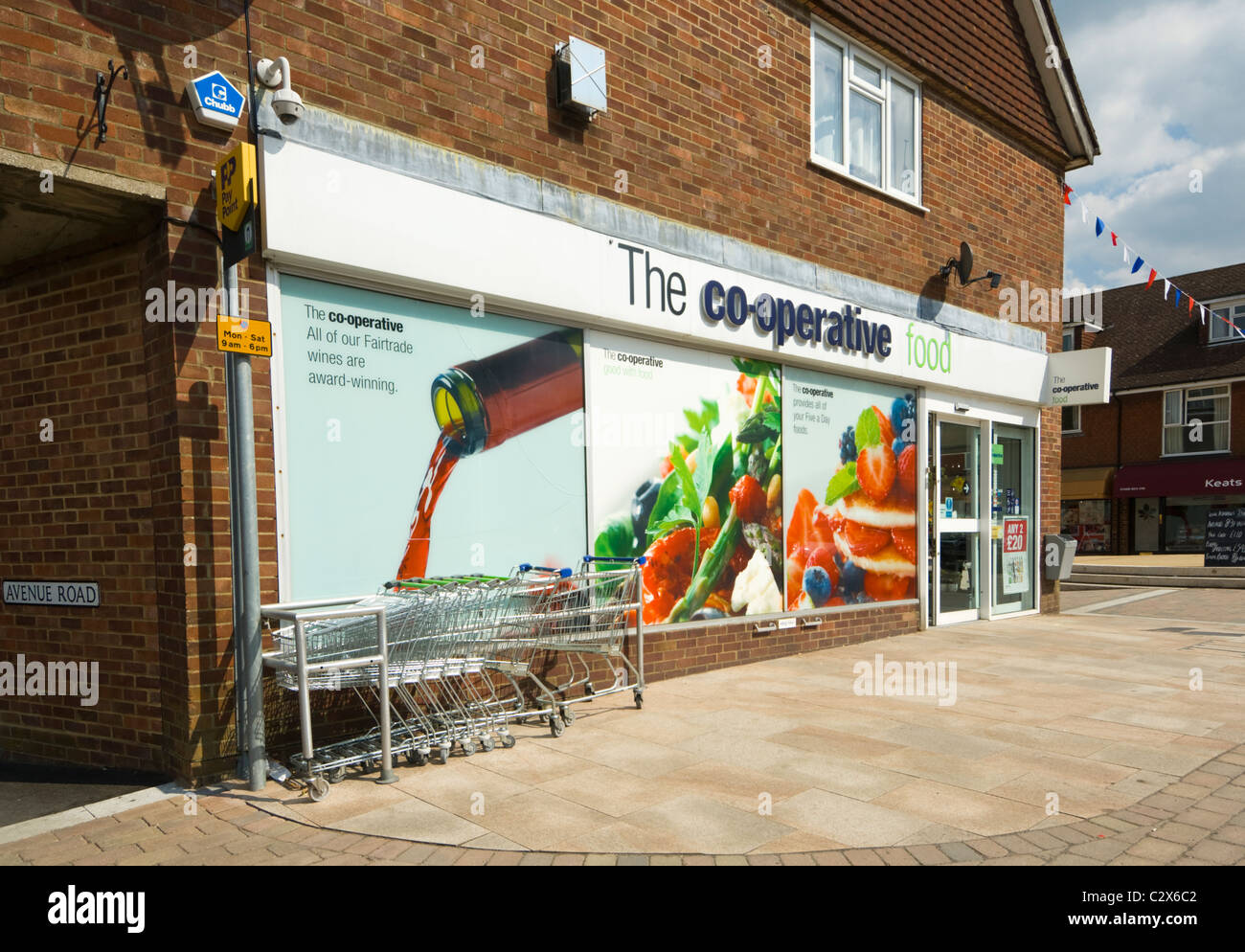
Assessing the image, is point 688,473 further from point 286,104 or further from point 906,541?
point 286,104

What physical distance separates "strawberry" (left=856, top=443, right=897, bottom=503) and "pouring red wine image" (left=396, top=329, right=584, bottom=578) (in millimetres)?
4116

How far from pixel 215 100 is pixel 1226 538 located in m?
17.6

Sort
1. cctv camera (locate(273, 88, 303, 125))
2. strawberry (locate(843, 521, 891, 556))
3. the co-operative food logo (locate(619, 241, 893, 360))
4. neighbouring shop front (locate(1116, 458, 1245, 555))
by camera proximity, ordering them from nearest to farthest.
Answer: cctv camera (locate(273, 88, 303, 125)), the co-operative food logo (locate(619, 241, 893, 360)), strawberry (locate(843, 521, 891, 556)), neighbouring shop front (locate(1116, 458, 1245, 555))

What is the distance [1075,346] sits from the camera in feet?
107

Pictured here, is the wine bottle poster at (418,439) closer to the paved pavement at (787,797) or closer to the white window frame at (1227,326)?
the paved pavement at (787,797)

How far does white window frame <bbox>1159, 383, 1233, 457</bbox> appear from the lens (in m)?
27.9

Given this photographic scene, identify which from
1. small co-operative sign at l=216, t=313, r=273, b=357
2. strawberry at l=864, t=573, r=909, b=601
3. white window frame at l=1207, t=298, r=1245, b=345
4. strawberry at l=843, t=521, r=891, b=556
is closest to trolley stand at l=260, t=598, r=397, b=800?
small co-operative sign at l=216, t=313, r=273, b=357

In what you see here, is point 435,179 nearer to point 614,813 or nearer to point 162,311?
point 162,311

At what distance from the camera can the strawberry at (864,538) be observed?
9555 millimetres

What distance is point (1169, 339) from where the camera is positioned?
101ft

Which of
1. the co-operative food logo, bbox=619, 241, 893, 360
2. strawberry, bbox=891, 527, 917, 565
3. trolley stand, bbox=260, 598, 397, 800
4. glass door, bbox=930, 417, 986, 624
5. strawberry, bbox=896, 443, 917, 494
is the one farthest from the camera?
glass door, bbox=930, 417, 986, 624

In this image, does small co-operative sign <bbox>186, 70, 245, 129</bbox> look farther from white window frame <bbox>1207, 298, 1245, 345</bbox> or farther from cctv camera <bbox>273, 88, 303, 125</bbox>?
white window frame <bbox>1207, 298, 1245, 345</bbox>

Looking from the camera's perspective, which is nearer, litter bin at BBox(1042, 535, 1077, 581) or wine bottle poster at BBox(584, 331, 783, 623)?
wine bottle poster at BBox(584, 331, 783, 623)

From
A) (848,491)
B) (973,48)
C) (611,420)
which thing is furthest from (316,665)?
(973,48)
